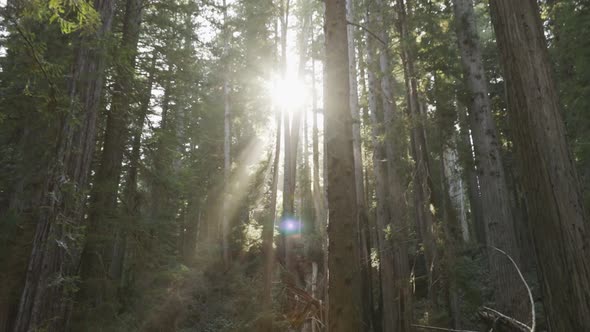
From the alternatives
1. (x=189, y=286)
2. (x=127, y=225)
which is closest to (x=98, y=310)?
(x=127, y=225)

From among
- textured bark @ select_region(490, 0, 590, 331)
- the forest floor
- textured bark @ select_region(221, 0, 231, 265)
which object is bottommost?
the forest floor

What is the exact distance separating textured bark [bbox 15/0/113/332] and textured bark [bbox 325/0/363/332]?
3552 mm

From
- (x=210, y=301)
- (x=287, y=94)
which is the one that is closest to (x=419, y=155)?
(x=287, y=94)

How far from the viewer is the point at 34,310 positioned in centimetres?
495

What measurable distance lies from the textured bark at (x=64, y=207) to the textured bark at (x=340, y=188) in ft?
11.7

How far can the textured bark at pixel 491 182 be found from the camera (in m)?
6.56

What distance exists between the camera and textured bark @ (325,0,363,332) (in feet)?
13.8

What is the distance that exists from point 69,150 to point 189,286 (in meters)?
11.6

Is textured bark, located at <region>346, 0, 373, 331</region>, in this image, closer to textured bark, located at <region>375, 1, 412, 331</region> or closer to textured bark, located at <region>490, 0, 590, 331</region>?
textured bark, located at <region>375, 1, 412, 331</region>

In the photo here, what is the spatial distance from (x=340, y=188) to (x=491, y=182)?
14.7 feet

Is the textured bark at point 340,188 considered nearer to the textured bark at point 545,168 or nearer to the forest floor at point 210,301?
the textured bark at point 545,168

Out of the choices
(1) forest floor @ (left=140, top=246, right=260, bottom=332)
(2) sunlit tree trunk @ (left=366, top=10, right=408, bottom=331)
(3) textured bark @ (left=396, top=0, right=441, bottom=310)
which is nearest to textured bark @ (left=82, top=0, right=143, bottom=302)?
(1) forest floor @ (left=140, top=246, right=260, bottom=332)

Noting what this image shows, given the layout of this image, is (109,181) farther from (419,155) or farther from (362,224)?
(419,155)

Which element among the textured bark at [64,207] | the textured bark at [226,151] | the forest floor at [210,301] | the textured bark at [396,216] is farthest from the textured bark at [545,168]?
the textured bark at [226,151]
